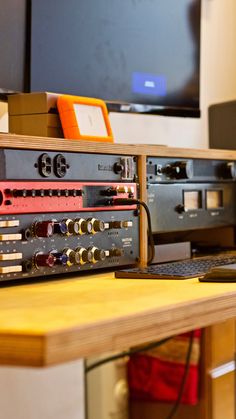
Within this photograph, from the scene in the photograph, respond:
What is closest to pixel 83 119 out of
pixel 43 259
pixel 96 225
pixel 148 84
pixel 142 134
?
pixel 96 225

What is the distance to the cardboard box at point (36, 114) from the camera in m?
1.45

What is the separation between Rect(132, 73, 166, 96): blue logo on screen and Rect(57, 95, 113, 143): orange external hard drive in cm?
33

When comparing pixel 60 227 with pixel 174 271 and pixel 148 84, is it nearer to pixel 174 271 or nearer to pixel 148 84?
pixel 174 271

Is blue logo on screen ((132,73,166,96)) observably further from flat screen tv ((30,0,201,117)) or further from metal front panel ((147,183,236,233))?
metal front panel ((147,183,236,233))

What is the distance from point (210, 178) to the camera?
5.93 ft

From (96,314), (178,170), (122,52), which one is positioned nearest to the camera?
(96,314)

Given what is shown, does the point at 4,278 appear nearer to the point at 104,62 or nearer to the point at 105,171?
the point at 105,171

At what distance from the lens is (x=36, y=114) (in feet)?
4.75

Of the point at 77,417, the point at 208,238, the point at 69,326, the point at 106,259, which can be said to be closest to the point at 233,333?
the point at 208,238

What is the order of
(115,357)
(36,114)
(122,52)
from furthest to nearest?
1. (115,357)
2. (122,52)
3. (36,114)

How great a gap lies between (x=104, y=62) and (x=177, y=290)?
0.78 m

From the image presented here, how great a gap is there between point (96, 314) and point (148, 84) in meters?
1.11

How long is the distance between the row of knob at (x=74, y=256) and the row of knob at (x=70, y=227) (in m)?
0.03

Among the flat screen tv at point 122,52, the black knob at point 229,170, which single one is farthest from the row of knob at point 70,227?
the black knob at point 229,170
